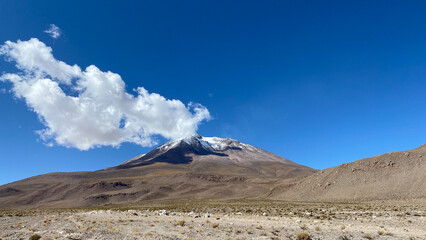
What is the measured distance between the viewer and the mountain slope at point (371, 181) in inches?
2771

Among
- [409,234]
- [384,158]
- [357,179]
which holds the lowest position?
[409,234]

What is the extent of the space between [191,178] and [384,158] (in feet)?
335

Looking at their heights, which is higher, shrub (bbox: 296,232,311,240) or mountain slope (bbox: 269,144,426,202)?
mountain slope (bbox: 269,144,426,202)

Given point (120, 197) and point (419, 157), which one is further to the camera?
point (120, 197)

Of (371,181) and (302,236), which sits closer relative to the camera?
(302,236)

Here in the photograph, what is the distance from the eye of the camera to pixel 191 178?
16050cm

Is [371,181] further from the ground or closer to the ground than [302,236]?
further from the ground

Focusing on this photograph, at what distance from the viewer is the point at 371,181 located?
3167 inches

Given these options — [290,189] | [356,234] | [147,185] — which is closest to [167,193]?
[147,185]

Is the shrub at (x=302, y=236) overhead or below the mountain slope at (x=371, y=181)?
below

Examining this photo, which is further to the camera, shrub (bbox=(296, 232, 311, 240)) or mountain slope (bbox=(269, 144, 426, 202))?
mountain slope (bbox=(269, 144, 426, 202))

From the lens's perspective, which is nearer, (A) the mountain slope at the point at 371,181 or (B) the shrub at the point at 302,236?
(B) the shrub at the point at 302,236

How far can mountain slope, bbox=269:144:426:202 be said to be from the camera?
7038cm

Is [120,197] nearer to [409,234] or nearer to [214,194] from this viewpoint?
[214,194]
